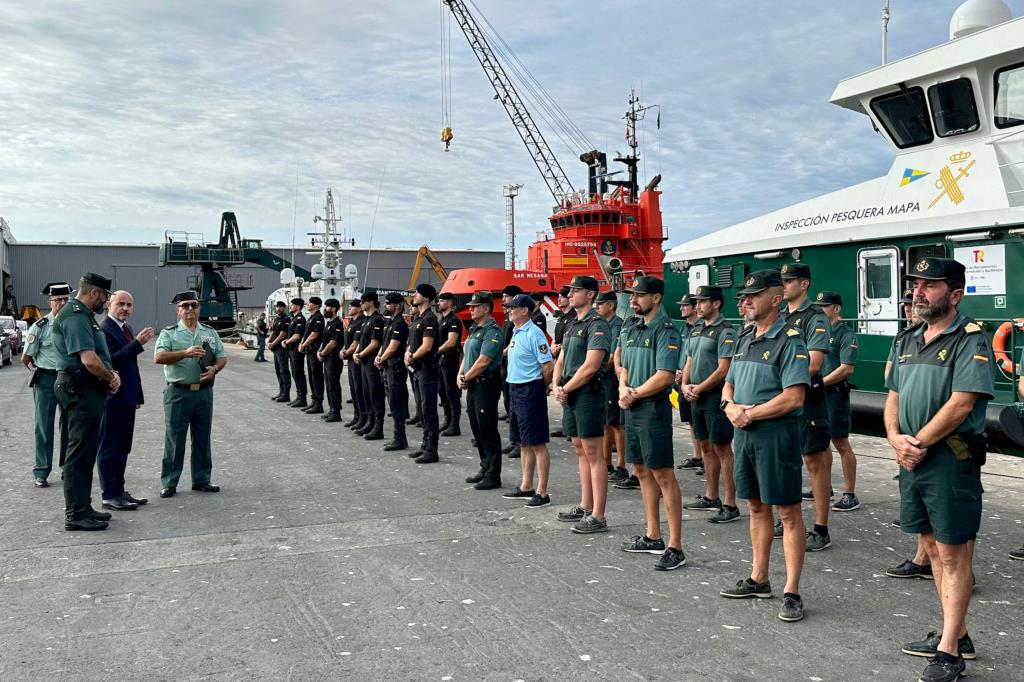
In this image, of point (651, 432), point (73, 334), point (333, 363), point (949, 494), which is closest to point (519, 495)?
point (651, 432)

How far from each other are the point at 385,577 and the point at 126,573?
1.70 m

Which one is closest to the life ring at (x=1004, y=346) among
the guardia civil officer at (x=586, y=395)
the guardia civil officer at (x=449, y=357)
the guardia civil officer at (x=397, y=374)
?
the guardia civil officer at (x=586, y=395)

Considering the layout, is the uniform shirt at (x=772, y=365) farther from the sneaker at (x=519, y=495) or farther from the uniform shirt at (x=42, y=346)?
the uniform shirt at (x=42, y=346)

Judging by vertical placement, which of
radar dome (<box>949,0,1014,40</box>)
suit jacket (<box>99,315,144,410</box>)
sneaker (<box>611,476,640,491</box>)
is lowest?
sneaker (<box>611,476,640,491</box>)

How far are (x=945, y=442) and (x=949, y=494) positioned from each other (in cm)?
24

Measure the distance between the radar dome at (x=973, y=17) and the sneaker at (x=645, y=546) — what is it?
28.4 feet

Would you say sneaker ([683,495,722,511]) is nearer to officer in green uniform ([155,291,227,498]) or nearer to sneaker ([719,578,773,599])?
sneaker ([719,578,773,599])

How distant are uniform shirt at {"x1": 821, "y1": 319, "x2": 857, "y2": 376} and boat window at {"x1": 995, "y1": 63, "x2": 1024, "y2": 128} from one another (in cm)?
470

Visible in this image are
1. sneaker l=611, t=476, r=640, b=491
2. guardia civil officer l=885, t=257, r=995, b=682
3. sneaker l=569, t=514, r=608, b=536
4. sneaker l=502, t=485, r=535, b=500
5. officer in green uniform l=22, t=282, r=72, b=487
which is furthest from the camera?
sneaker l=611, t=476, r=640, b=491

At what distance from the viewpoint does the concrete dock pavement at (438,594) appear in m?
3.88

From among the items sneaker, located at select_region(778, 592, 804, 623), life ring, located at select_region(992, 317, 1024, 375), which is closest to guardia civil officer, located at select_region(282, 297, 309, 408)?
life ring, located at select_region(992, 317, 1024, 375)

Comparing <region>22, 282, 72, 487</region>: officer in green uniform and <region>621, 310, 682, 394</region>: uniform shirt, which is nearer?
<region>621, 310, 682, 394</region>: uniform shirt

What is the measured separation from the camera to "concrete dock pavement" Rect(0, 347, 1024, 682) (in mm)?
3881

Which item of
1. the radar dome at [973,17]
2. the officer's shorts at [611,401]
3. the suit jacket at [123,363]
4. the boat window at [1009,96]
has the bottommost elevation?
the officer's shorts at [611,401]
